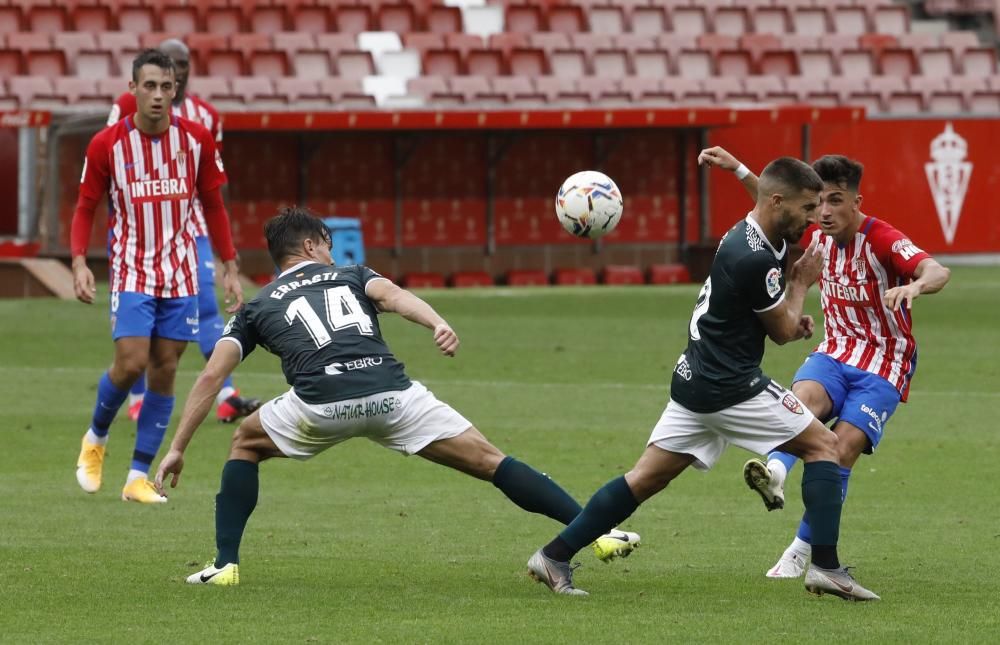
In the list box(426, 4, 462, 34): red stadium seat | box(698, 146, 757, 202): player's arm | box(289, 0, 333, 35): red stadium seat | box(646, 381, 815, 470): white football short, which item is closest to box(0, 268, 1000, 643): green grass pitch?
box(646, 381, 815, 470): white football short

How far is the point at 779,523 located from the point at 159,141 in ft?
12.6

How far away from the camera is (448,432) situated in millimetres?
6410

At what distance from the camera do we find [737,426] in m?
6.23

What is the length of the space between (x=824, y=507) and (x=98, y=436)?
14.5 feet

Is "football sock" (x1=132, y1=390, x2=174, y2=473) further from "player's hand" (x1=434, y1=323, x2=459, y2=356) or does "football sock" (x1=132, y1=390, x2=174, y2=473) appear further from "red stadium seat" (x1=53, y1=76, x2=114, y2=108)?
"red stadium seat" (x1=53, y1=76, x2=114, y2=108)

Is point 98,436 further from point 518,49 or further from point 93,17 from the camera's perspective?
point 518,49

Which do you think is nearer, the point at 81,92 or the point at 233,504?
the point at 233,504

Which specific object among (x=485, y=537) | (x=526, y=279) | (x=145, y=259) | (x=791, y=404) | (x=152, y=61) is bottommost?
(x=526, y=279)

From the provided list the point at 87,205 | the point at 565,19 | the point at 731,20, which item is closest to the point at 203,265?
the point at 87,205

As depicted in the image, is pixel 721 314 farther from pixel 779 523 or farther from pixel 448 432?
pixel 779 523

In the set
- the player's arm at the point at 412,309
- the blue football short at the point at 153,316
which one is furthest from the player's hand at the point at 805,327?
the blue football short at the point at 153,316

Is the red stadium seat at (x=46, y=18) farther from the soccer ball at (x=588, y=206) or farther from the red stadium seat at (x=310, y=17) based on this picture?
the soccer ball at (x=588, y=206)

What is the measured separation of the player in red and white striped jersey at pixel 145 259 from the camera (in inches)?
349

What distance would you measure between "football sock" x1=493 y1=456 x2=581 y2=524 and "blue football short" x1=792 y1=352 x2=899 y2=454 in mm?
1323
